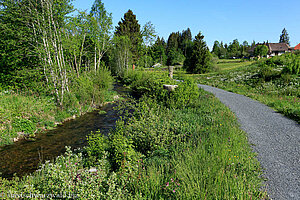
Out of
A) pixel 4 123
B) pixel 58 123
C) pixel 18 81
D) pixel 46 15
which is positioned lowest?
pixel 58 123

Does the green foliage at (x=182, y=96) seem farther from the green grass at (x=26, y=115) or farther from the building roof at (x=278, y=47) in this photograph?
the building roof at (x=278, y=47)

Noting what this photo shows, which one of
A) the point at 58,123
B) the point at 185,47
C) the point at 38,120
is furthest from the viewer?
the point at 185,47

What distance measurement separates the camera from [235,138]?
4969 mm

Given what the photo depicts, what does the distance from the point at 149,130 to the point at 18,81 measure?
422 inches

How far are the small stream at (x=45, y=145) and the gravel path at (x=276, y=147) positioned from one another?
20.2ft

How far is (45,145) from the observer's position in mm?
7113

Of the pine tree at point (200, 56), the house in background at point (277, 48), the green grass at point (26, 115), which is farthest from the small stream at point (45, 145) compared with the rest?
the house in background at point (277, 48)

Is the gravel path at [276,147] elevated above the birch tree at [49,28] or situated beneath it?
situated beneath

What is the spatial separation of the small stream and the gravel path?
242 inches

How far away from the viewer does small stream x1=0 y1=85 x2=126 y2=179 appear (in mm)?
5625

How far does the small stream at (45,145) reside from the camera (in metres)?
5.62

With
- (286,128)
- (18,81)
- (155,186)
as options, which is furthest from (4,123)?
(286,128)

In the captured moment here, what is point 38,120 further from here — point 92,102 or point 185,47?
point 185,47

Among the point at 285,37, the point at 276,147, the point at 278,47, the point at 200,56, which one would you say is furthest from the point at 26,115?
the point at 285,37
